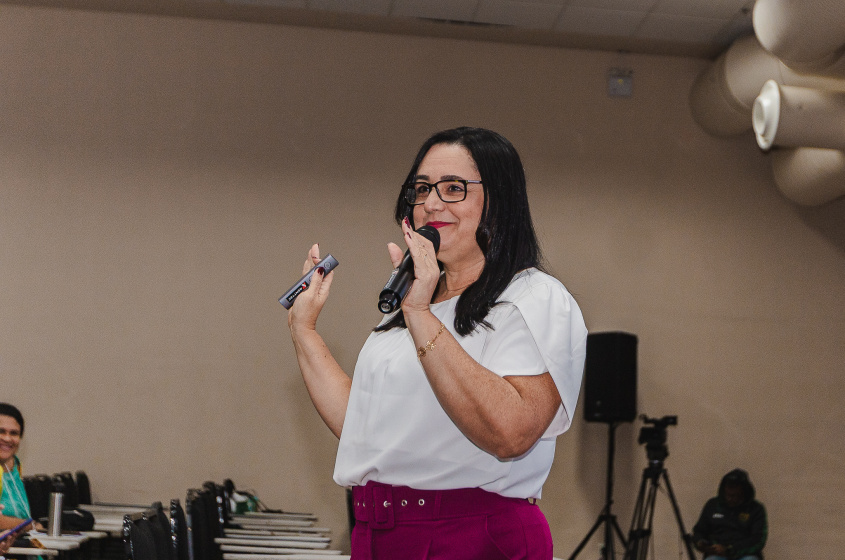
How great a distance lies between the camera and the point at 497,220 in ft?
5.01

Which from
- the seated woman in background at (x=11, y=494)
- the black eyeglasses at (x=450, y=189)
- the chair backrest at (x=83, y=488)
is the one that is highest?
the black eyeglasses at (x=450, y=189)

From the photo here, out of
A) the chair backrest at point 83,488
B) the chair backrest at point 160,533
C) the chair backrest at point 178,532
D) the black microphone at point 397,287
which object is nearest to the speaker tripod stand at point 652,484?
the chair backrest at point 83,488

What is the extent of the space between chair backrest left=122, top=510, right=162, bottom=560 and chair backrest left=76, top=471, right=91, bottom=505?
3666 millimetres

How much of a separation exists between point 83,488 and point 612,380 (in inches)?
142

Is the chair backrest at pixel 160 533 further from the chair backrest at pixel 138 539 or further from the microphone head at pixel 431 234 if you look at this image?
the microphone head at pixel 431 234

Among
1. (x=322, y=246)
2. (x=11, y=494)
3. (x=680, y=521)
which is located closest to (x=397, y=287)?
(x=11, y=494)

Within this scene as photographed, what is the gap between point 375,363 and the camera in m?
1.49

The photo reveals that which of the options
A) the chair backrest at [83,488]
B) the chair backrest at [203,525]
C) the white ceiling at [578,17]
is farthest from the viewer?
the white ceiling at [578,17]

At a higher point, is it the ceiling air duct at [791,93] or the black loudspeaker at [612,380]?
the ceiling air duct at [791,93]

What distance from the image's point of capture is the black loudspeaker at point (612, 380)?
19.4 feet

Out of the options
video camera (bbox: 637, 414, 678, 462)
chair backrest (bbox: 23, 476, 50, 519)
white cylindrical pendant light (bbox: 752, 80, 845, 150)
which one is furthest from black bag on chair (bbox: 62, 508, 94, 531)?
white cylindrical pendant light (bbox: 752, 80, 845, 150)

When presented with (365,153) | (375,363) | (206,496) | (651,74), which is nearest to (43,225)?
(365,153)

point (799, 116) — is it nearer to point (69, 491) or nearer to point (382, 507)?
point (382, 507)

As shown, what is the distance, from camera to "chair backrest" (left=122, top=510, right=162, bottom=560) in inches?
76.6
